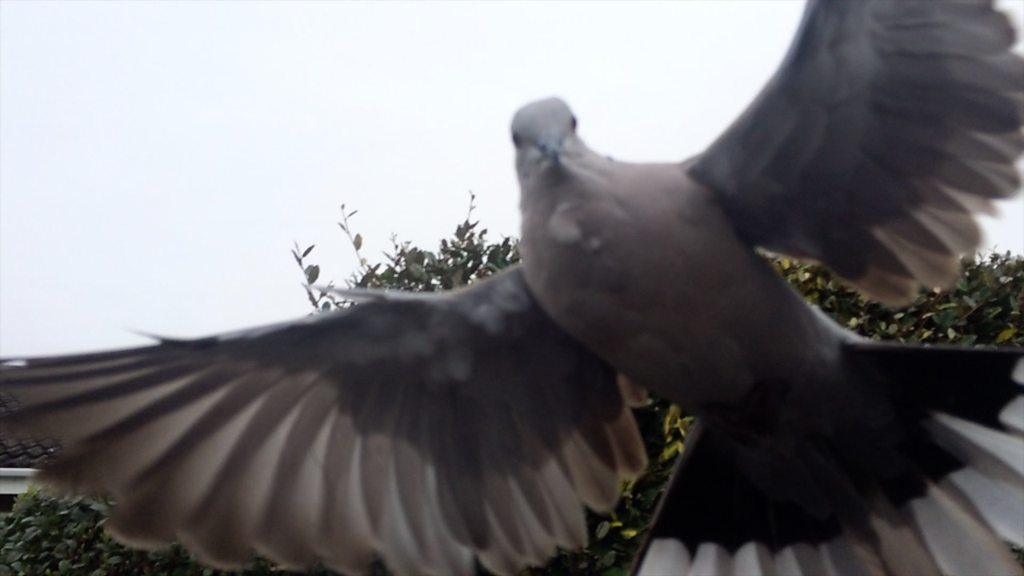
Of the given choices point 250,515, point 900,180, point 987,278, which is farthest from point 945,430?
point 250,515

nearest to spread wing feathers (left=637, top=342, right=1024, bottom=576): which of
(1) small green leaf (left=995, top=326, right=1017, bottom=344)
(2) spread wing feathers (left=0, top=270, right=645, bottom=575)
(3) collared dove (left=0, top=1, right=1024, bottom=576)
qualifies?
(3) collared dove (left=0, top=1, right=1024, bottom=576)

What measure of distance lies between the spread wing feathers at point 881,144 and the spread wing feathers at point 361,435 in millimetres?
520

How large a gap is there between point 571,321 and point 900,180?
64cm

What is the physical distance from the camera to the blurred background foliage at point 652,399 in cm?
287

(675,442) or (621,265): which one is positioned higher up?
(621,265)

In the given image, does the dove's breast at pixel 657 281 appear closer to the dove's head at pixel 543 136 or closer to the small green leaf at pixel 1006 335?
the dove's head at pixel 543 136

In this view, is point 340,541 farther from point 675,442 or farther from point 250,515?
point 675,442

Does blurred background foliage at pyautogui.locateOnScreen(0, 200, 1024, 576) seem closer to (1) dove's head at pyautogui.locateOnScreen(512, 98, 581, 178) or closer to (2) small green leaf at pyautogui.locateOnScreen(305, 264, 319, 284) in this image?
(2) small green leaf at pyautogui.locateOnScreen(305, 264, 319, 284)

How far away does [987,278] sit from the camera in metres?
3.20

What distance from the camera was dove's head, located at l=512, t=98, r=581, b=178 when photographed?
180cm

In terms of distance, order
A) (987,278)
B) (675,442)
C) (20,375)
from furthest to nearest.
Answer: (987,278)
(675,442)
(20,375)

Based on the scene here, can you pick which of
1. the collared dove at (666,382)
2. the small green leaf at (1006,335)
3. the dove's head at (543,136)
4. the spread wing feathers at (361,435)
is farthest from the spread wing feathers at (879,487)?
the small green leaf at (1006,335)

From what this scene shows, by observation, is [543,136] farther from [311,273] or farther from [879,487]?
[311,273]

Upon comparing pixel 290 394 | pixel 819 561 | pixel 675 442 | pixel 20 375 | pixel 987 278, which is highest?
pixel 20 375
